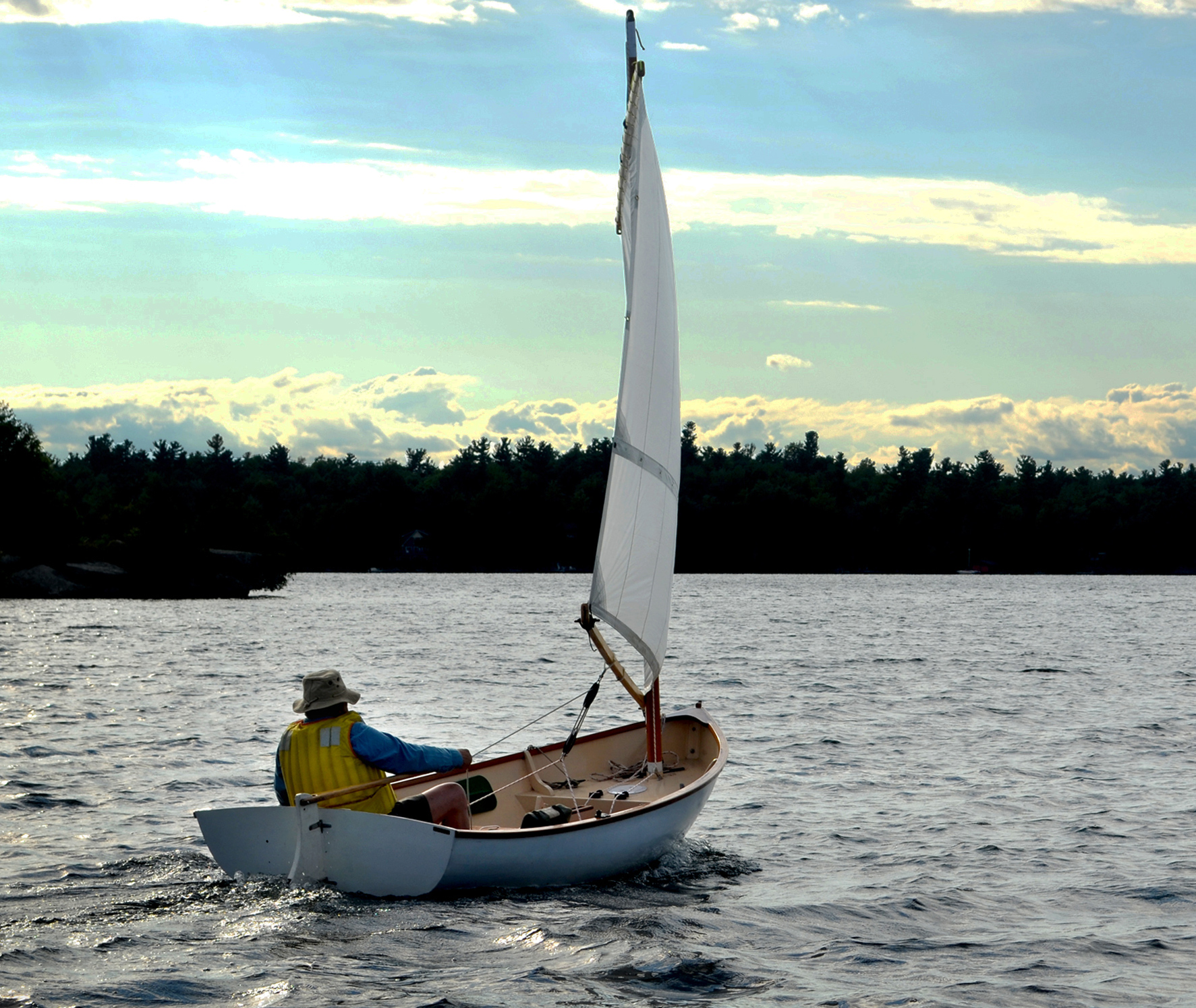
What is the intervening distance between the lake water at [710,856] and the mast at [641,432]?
2628 mm

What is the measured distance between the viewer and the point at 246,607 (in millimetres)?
71875

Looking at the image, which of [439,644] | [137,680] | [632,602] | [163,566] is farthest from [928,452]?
[632,602]

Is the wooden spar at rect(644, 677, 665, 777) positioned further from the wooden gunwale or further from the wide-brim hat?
the wide-brim hat

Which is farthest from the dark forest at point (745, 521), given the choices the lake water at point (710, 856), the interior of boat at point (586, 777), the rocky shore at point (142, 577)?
the interior of boat at point (586, 777)

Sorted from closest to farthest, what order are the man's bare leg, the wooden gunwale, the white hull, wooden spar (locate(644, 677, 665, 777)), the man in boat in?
1. the white hull
2. the man in boat
3. the wooden gunwale
4. the man's bare leg
5. wooden spar (locate(644, 677, 665, 777))

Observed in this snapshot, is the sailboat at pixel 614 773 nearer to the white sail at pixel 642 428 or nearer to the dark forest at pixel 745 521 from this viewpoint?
the white sail at pixel 642 428

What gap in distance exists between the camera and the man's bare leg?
11.1 metres

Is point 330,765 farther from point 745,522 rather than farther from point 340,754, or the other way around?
point 745,522

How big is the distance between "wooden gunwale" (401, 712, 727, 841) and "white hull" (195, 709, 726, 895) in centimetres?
1

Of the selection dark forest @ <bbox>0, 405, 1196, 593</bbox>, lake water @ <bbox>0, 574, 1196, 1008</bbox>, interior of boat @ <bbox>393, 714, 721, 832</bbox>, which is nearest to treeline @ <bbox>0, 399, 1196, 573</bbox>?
dark forest @ <bbox>0, 405, 1196, 593</bbox>

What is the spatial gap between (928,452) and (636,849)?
180 metres

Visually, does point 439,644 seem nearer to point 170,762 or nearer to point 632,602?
point 170,762

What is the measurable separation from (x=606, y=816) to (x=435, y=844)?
1866 mm

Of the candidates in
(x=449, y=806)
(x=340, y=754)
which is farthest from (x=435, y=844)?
(x=340, y=754)
